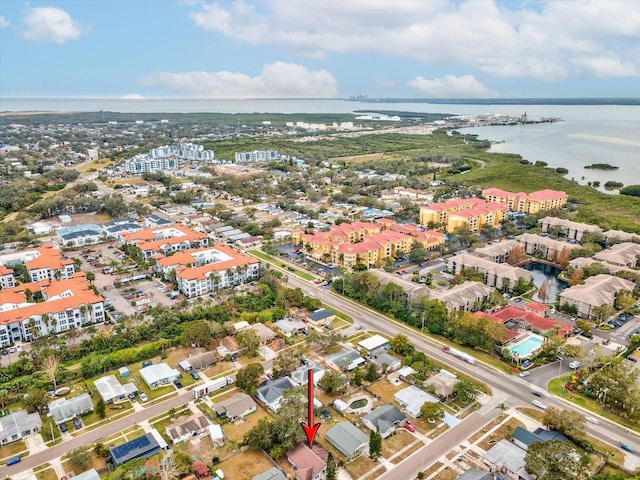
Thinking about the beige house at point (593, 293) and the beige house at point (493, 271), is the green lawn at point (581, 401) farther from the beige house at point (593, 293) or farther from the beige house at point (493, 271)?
the beige house at point (493, 271)

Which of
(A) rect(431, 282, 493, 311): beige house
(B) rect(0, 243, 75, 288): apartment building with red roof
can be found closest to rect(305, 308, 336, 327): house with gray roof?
(A) rect(431, 282, 493, 311): beige house

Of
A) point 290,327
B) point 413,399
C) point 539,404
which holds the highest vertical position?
point 290,327

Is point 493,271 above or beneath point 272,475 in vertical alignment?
above

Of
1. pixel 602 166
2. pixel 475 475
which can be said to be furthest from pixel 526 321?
pixel 602 166

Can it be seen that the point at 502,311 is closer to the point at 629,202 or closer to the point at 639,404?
the point at 639,404

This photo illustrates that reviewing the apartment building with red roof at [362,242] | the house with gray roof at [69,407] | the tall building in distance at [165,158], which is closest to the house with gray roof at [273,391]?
the house with gray roof at [69,407]

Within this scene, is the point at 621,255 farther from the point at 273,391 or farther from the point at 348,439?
the point at 273,391
